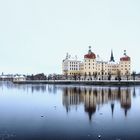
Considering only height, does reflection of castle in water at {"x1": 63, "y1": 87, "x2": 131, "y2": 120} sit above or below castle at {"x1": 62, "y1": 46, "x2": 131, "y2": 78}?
below

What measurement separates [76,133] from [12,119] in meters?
7.28

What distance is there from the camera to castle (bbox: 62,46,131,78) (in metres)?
129

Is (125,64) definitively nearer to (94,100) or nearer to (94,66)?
(94,66)

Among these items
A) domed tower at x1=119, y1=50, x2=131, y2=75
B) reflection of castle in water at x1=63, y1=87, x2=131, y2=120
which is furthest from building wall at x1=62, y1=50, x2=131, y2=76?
reflection of castle in water at x1=63, y1=87, x2=131, y2=120

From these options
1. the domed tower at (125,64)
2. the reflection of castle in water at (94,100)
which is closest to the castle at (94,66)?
the domed tower at (125,64)

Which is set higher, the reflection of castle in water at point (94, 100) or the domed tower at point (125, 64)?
the domed tower at point (125, 64)

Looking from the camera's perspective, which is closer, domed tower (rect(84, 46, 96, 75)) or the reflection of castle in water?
the reflection of castle in water

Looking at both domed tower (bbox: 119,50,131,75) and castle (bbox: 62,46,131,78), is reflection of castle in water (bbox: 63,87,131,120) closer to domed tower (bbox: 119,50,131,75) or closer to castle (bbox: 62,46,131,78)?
castle (bbox: 62,46,131,78)

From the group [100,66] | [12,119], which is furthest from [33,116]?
[100,66]

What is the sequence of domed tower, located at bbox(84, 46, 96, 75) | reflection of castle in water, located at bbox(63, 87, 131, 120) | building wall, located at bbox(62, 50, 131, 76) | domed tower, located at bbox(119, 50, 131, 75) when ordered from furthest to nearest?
1. domed tower, located at bbox(119, 50, 131, 75)
2. building wall, located at bbox(62, 50, 131, 76)
3. domed tower, located at bbox(84, 46, 96, 75)
4. reflection of castle in water, located at bbox(63, 87, 131, 120)

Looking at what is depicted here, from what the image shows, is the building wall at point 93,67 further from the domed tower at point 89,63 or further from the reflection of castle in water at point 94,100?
the reflection of castle in water at point 94,100

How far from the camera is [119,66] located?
5300 inches

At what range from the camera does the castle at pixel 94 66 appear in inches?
5064

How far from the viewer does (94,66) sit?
129m
